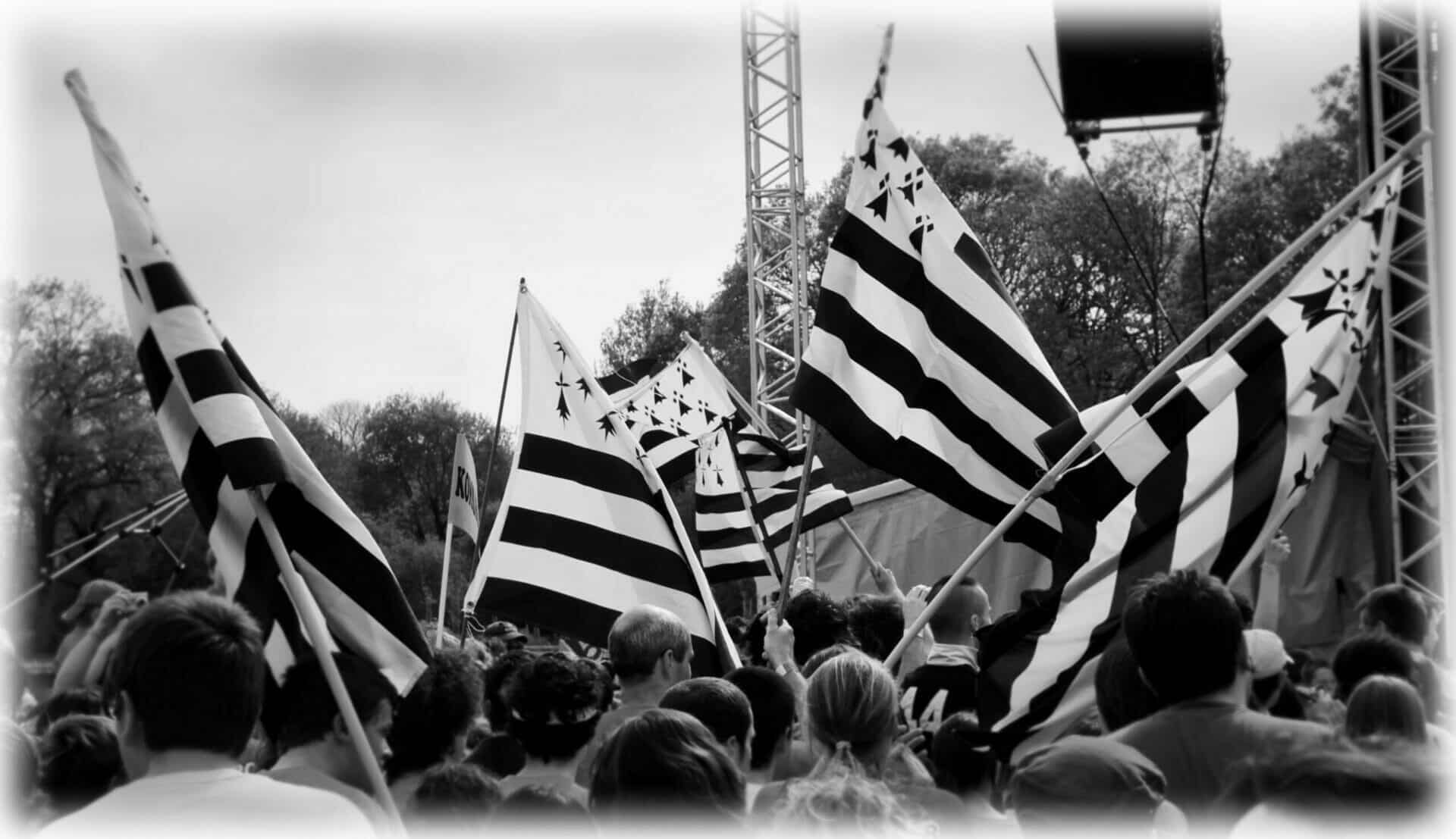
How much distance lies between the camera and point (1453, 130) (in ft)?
32.2

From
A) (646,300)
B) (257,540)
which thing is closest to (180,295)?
(257,540)

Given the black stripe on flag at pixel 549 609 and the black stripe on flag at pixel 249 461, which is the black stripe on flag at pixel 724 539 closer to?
the black stripe on flag at pixel 549 609

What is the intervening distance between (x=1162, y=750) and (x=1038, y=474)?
10.1 ft

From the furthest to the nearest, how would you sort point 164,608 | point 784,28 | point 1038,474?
point 784,28
point 1038,474
point 164,608

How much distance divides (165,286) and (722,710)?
218 centimetres

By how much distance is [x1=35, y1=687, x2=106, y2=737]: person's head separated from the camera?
15.8 feet

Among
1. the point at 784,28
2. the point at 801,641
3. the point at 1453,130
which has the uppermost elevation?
the point at 784,28

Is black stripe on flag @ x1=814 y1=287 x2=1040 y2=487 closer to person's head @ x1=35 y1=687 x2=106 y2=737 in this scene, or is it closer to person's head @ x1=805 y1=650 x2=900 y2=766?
person's head @ x1=805 y1=650 x2=900 y2=766

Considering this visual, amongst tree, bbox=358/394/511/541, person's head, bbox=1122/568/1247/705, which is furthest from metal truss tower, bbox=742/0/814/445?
tree, bbox=358/394/511/541

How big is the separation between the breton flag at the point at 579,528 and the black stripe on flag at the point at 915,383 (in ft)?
3.88

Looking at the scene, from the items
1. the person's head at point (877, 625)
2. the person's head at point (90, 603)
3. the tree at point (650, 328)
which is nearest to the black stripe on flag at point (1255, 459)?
the person's head at point (877, 625)

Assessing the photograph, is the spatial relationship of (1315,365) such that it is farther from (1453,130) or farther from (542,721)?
(1453,130)

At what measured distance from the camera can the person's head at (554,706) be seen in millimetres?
3809

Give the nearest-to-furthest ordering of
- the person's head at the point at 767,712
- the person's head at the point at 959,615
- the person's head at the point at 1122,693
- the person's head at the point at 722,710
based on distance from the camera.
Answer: the person's head at the point at 1122,693 → the person's head at the point at 722,710 → the person's head at the point at 767,712 → the person's head at the point at 959,615
